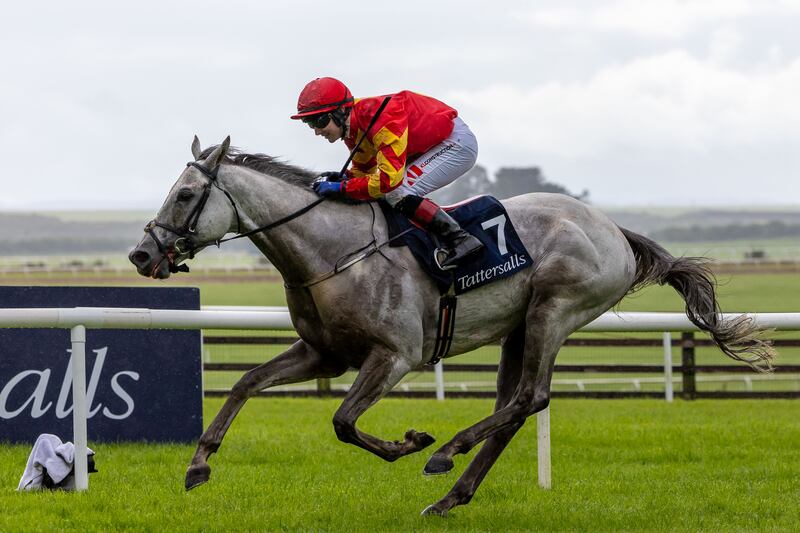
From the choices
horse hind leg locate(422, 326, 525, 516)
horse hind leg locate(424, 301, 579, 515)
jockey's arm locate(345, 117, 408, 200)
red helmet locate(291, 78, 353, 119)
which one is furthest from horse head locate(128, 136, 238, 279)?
horse hind leg locate(422, 326, 525, 516)

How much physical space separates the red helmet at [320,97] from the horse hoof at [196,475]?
164cm

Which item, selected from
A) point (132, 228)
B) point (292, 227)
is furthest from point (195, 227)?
point (132, 228)

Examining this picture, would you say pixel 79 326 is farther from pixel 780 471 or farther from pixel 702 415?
pixel 702 415

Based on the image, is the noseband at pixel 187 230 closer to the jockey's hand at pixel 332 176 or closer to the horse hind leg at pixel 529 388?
the jockey's hand at pixel 332 176

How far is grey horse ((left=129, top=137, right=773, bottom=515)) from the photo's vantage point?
17.3 ft

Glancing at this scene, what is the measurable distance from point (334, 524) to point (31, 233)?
13230cm

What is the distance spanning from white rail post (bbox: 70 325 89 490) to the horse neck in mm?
1159

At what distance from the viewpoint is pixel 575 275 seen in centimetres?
593

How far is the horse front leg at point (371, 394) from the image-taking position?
526 centimetres

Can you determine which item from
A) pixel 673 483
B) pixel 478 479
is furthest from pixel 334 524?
pixel 673 483

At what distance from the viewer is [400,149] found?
535cm

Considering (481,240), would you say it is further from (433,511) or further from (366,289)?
(433,511)

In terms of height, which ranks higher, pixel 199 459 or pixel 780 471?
pixel 199 459

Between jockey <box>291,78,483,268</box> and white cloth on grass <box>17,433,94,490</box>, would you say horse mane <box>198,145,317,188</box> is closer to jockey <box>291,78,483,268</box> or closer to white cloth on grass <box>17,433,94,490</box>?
jockey <box>291,78,483,268</box>
